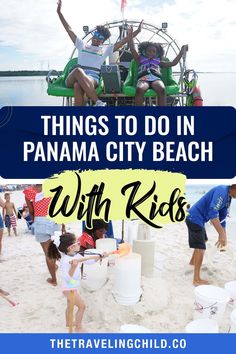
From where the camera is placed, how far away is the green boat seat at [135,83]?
14.6 ft

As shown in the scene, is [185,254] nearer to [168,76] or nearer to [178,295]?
[178,295]

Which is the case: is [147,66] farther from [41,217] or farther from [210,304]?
[210,304]

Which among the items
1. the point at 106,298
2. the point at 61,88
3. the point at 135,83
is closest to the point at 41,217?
the point at 106,298

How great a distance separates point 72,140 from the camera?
2.99 m

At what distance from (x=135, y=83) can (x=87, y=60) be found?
1.03m

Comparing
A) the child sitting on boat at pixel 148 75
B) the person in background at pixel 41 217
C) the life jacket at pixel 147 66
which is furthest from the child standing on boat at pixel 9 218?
the life jacket at pixel 147 66

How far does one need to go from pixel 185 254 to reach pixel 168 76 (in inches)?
93.5

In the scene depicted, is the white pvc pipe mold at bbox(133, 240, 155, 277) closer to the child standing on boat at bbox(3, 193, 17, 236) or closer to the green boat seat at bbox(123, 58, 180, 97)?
the green boat seat at bbox(123, 58, 180, 97)

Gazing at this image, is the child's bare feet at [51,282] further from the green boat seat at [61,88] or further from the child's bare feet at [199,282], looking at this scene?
the green boat seat at [61,88]

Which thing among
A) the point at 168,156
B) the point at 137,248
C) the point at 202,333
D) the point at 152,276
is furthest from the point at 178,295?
the point at 168,156

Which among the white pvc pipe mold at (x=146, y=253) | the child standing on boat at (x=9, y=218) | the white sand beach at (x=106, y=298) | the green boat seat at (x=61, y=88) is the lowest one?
the white sand beach at (x=106, y=298)

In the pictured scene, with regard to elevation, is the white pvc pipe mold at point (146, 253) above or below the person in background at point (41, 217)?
below

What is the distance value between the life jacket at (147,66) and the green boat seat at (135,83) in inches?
7.7
